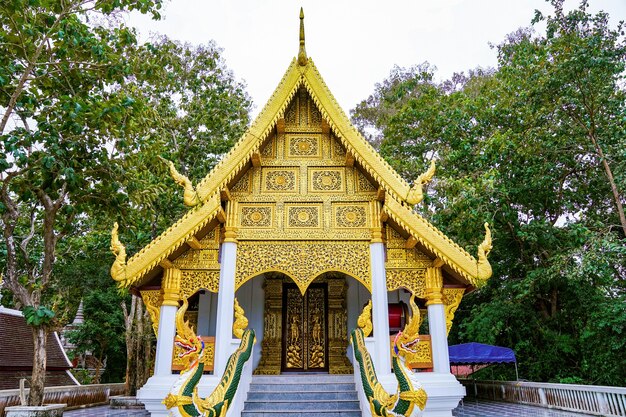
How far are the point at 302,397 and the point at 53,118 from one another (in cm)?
507

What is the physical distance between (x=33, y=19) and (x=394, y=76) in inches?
513

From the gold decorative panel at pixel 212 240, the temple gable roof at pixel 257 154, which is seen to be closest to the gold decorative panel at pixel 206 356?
the temple gable roof at pixel 257 154

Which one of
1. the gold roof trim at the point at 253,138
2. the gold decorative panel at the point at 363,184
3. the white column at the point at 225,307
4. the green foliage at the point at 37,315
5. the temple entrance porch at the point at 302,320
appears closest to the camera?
the green foliage at the point at 37,315

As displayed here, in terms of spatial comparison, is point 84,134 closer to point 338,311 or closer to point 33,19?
point 33,19

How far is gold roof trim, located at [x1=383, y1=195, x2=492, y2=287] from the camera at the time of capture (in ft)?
18.4

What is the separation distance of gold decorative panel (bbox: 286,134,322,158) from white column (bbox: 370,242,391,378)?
5.54 feet

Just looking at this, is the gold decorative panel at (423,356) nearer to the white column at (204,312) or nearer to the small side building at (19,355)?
the white column at (204,312)

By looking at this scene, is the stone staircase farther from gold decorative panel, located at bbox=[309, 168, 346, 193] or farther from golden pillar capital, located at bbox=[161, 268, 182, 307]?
gold decorative panel, located at bbox=[309, 168, 346, 193]

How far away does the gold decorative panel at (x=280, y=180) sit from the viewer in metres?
6.45

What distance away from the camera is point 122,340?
53.7 feet

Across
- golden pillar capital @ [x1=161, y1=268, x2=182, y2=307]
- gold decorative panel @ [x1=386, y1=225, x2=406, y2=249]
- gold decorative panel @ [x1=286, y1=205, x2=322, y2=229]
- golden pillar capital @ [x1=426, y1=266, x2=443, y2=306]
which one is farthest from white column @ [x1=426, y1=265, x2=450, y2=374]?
golden pillar capital @ [x1=161, y1=268, x2=182, y2=307]

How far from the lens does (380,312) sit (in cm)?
578

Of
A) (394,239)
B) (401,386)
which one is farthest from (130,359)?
(401,386)

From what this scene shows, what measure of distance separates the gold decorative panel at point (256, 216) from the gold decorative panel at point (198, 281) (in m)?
0.81
